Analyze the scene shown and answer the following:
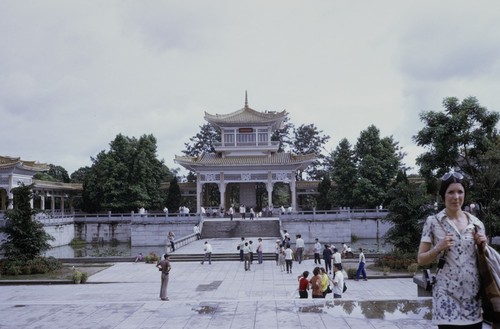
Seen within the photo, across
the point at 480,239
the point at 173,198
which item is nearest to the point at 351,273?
the point at 480,239

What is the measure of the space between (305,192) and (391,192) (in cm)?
2942

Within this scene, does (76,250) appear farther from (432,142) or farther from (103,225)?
(432,142)

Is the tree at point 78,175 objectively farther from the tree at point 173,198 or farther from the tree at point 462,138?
the tree at point 462,138

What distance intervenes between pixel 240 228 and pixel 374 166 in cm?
1361

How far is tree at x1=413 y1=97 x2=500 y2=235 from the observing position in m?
21.0

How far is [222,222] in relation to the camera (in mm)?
39375

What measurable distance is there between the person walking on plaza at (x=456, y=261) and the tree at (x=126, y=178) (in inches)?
1690

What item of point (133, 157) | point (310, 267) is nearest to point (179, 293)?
point (310, 267)

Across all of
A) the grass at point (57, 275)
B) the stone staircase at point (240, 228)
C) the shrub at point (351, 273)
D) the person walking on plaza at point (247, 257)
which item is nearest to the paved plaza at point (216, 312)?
the shrub at point (351, 273)

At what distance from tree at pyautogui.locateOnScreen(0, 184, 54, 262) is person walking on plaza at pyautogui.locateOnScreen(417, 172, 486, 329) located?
20433mm

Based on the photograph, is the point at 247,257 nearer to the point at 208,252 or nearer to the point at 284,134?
the point at 208,252

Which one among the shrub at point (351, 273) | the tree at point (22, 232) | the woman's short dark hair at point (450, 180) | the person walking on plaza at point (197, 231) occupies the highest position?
the woman's short dark hair at point (450, 180)

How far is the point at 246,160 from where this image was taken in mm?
46062

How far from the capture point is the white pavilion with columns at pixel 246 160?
44.9m
